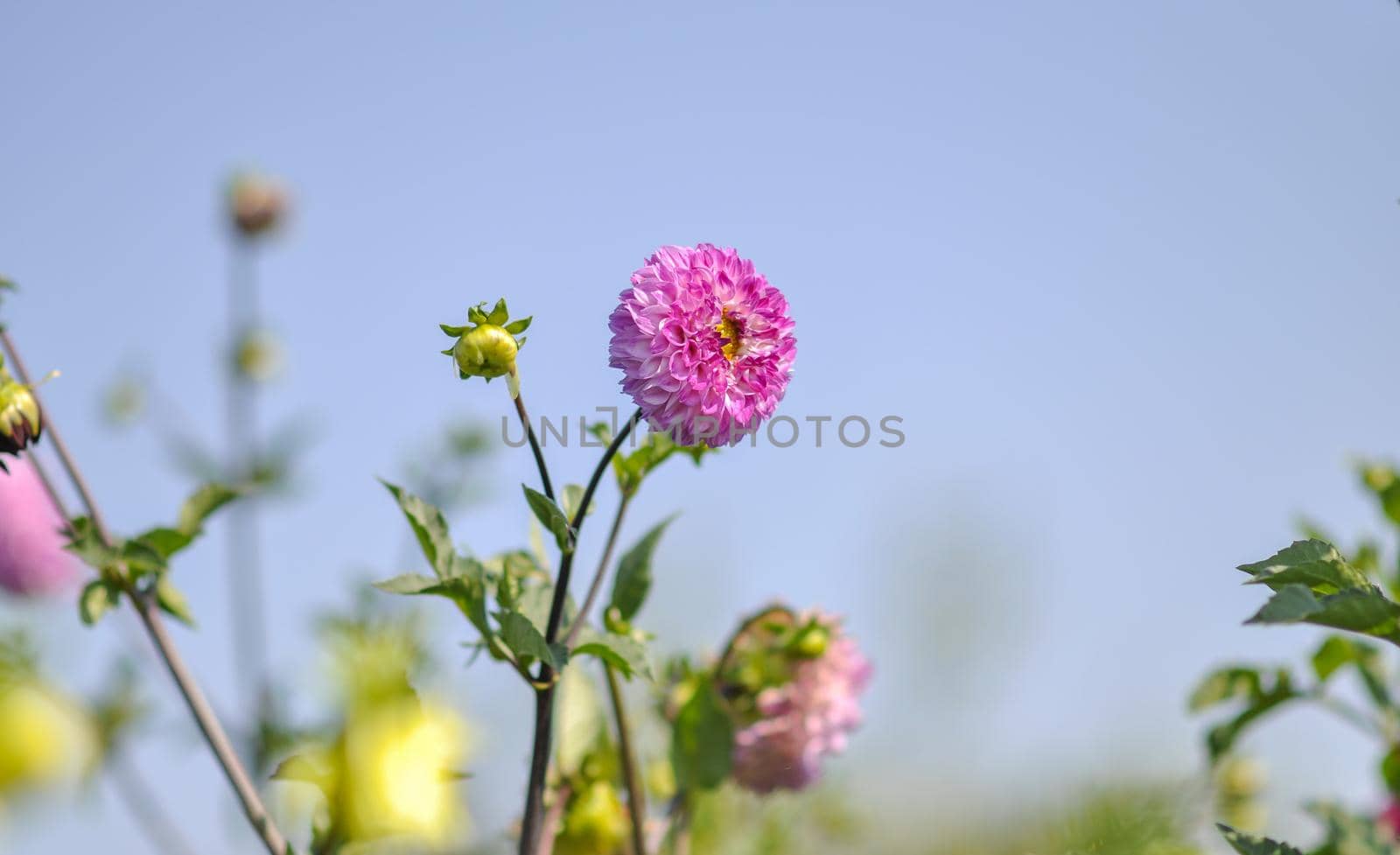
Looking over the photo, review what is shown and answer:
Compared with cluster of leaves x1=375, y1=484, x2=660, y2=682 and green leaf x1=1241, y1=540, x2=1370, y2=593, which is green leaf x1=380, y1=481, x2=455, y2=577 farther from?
green leaf x1=1241, y1=540, x2=1370, y2=593

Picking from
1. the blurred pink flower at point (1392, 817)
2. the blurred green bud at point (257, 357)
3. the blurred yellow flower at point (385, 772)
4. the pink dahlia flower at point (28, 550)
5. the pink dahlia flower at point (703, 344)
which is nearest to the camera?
the blurred yellow flower at point (385, 772)

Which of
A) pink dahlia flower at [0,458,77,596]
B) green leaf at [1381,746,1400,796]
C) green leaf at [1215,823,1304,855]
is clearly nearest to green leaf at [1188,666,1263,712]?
green leaf at [1381,746,1400,796]

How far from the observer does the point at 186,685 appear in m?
1.09

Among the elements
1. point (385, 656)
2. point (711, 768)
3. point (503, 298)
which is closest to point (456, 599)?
point (503, 298)

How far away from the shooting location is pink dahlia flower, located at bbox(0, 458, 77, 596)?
5.16 feet

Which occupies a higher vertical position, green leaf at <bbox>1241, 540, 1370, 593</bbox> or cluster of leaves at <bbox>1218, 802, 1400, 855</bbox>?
green leaf at <bbox>1241, 540, 1370, 593</bbox>

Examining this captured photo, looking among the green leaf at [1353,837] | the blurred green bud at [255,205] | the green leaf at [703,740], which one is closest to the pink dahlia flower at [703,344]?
the green leaf at [703,740]

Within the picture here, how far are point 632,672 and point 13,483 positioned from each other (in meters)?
1.19

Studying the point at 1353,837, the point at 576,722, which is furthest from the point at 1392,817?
the point at 576,722

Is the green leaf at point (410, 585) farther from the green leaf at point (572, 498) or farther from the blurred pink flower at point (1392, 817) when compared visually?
the blurred pink flower at point (1392, 817)

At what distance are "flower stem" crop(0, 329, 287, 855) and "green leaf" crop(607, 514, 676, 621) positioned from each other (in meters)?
0.36

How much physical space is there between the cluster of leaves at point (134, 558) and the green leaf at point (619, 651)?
18.8 inches

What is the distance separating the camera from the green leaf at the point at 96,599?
1.14m

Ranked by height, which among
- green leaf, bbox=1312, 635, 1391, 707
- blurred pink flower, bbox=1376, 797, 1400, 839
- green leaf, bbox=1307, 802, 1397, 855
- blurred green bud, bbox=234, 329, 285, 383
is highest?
blurred green bud, bbox=234, 329, 285, 383
